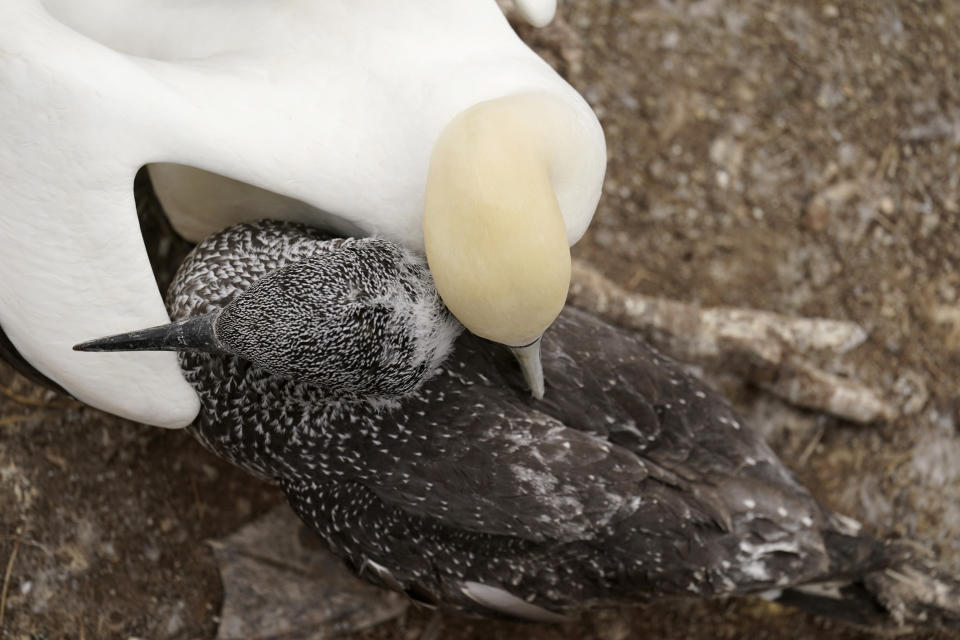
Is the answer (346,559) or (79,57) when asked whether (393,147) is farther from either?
(346,559)

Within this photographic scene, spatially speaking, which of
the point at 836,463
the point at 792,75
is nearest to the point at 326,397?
the point at 836,463

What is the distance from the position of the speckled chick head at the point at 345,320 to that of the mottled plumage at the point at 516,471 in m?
0.06

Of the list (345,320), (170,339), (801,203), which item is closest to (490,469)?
(345,320)

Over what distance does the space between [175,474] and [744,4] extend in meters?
2.22

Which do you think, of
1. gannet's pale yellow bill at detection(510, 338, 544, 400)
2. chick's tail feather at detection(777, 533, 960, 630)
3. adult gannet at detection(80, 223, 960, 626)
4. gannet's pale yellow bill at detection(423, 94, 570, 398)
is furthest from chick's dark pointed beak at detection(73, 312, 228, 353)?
chick's tail feather at detection(777, 533, 960, 630)

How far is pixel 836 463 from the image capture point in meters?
3.06

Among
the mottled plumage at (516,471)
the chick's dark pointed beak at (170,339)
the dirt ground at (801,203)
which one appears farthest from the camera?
the dirt ground at (801,203)

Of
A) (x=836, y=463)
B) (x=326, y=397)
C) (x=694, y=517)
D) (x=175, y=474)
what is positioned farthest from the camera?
(x=836, y=463)

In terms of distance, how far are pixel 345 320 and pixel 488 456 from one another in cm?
52

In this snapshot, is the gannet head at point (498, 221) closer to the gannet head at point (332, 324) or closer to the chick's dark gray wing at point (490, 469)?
the gannet head at point (332, 324)

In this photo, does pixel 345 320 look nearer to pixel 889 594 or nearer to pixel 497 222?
pixel 497 222

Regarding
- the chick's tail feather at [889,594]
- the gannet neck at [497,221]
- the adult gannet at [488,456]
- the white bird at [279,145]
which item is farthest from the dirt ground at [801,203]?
the gannet neck at [497,221]

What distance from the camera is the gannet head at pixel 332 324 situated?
5.63 feet

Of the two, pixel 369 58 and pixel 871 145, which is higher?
pixel 369 58
